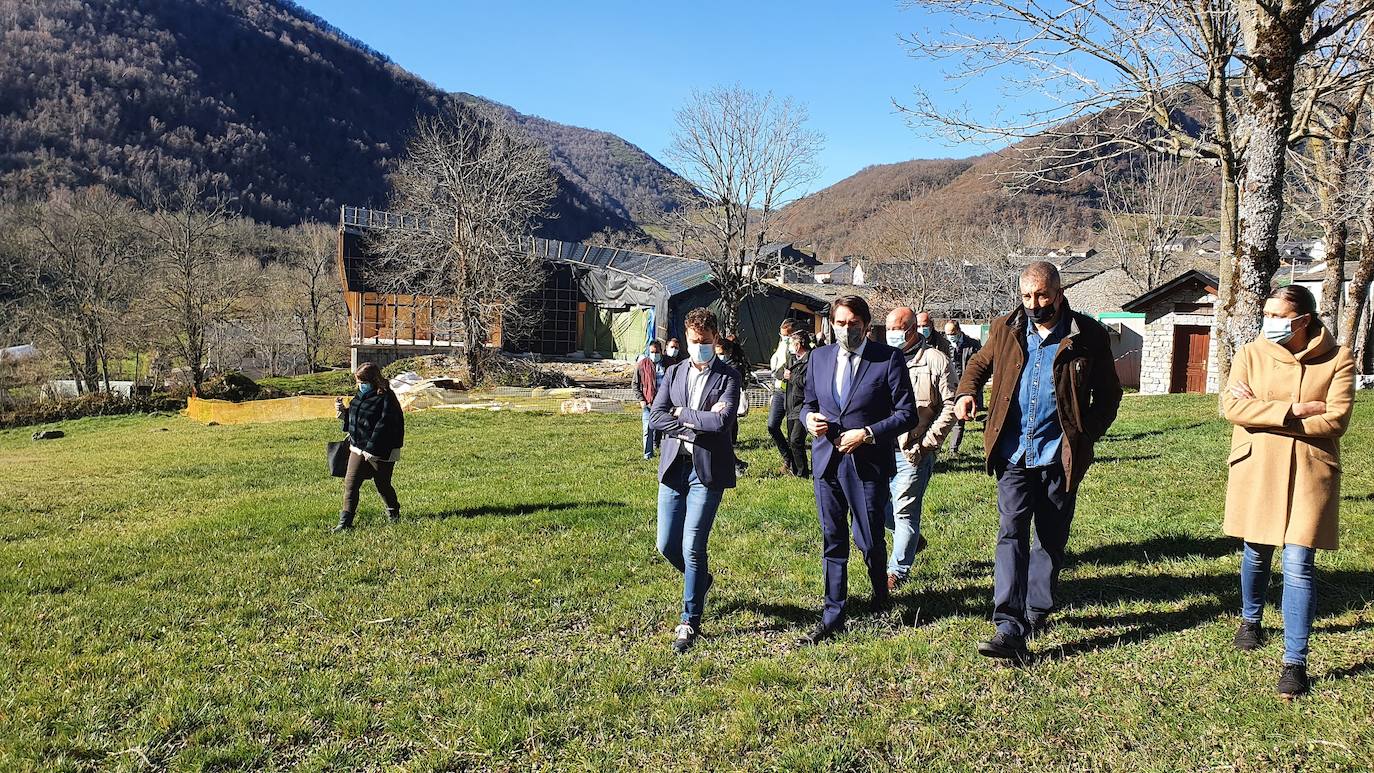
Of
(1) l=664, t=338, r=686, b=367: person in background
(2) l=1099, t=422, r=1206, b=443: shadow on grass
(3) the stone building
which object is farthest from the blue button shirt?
(3) the stone building

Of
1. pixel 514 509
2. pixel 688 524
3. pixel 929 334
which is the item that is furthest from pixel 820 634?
pixel 514 509

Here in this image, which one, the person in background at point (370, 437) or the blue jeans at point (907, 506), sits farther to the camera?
the person in background at point (370, 437)

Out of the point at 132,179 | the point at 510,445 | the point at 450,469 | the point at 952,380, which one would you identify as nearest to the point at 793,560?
the point at 952,380

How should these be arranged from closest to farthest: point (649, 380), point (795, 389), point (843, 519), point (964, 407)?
point (964, 407) < point (843, 519) < point (795, 389) < point (649, 380)

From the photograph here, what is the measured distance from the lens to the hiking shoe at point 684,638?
4434mm

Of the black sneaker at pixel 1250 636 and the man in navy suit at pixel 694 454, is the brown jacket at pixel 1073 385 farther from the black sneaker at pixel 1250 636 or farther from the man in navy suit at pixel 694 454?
the man in navy suit at pixel 694 454

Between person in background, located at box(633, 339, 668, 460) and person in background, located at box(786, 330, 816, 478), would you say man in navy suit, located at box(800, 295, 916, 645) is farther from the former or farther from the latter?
person in background, located at box(633, 339, 668, 460)

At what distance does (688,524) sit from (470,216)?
1112 inches

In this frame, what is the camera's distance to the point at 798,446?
31.0 ft

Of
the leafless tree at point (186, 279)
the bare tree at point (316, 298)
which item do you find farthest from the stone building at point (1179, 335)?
the bare tree at point (316, 298)

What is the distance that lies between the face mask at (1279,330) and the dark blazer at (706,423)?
2619 millimetres

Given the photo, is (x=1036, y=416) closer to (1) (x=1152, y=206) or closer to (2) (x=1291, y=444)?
(2) (x=1291, y=444)

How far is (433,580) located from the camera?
591 cm

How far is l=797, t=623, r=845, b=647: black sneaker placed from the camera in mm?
4477
